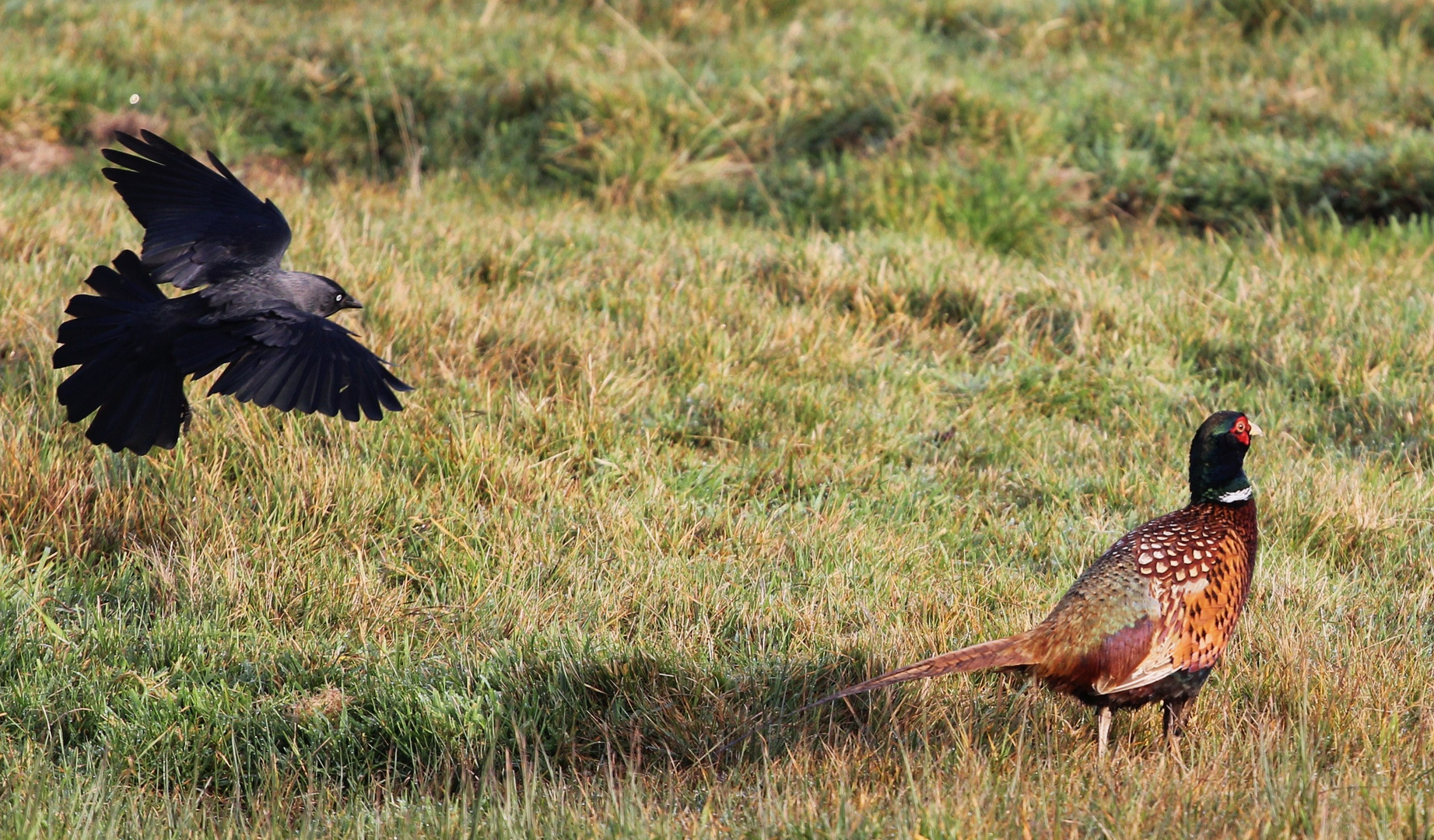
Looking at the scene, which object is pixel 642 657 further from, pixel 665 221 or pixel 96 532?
pixel 665 221

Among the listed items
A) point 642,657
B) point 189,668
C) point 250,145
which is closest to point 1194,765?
point 642,657

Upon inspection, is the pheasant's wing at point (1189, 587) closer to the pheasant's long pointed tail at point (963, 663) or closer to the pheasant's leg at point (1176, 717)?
the pheasant's leg at point (1176, 717)

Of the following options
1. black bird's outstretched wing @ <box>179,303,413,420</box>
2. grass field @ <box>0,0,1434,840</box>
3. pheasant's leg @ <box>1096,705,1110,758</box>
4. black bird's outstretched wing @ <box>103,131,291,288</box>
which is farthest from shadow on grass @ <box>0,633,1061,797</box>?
black bird's outstretched wing @ <box>103,131,291,288</box>

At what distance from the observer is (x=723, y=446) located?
194 inches

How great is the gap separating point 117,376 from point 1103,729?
2.89 metres

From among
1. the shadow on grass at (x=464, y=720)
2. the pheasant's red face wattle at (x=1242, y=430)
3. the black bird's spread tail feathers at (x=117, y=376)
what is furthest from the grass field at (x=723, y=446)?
the pheasant's red face wattle at (x=1242, y=430)

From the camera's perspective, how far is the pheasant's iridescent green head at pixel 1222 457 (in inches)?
136

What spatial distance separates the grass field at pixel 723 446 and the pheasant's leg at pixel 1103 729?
0.19 feet

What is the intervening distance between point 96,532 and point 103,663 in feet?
2.20

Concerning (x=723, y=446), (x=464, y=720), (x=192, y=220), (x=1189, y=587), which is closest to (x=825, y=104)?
(x=723, y=446)

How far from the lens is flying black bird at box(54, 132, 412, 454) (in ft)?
12.0

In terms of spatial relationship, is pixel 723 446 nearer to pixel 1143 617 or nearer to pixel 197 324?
pixel 197 324

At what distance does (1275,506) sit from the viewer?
449 centimetres

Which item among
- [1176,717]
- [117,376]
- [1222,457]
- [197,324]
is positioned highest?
[1222,457]
